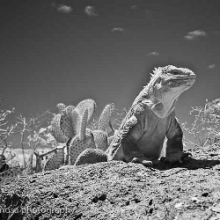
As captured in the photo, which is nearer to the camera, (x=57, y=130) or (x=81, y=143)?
(x=81, y=143)

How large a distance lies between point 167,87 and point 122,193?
1385 millimetres

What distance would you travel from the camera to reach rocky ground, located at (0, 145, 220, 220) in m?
2.68

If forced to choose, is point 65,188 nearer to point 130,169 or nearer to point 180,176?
point 130,169

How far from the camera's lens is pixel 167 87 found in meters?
3.92

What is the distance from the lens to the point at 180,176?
334 centimetres

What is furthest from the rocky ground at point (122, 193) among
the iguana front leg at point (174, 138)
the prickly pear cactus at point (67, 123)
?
the prickly pear cactus at point (67, 123)

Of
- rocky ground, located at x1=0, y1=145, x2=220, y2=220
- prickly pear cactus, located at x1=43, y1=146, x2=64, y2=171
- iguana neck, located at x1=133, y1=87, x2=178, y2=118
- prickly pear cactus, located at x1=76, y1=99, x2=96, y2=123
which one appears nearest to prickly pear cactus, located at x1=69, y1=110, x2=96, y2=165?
prickly pear cactus, located at x1=43, y1=146, x2=64, y2=171

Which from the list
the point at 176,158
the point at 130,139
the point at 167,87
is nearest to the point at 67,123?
the point at 130,139

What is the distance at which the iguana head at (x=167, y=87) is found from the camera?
12.6ft

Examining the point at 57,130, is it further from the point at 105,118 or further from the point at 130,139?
the point at 130,139

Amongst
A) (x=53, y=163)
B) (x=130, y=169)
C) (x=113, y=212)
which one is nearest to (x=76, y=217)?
(x=113, y=212)

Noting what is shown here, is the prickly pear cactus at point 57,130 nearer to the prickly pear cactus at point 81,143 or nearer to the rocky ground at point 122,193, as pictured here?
the prickly pear cactus at point 81,143

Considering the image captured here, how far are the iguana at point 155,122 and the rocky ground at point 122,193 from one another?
264 mm

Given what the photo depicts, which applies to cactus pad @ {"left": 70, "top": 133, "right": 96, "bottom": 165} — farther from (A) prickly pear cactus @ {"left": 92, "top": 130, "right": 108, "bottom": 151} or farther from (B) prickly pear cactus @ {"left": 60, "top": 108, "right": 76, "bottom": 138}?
(B) prickly pear cactus @ {"left": 60, "top": 108, "right": 76, "bottom": 138}
